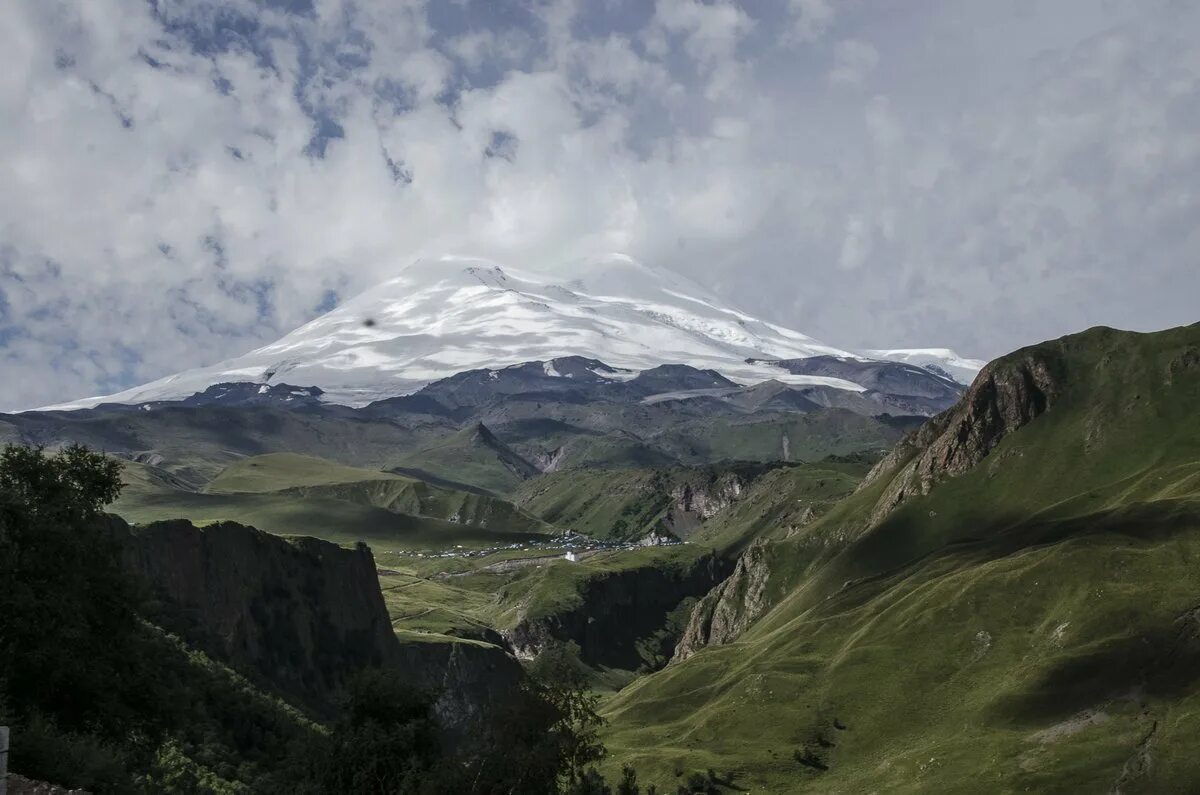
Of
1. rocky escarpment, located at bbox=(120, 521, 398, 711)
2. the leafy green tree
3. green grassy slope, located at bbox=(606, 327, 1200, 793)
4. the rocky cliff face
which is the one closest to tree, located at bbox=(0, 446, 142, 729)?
the leafy green tree

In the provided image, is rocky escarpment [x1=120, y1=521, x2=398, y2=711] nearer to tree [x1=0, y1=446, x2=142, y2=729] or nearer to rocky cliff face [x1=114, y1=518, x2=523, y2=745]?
rocky cliff face [x1=114, y1=518, x2=523, y2=745]

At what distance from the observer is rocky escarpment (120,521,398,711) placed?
12150 cm

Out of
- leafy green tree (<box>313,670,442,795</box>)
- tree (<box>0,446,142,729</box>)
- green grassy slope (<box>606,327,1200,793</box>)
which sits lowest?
green grassy slope (<box>606,327,1200,793</box>)

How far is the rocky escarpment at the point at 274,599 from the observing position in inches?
4783

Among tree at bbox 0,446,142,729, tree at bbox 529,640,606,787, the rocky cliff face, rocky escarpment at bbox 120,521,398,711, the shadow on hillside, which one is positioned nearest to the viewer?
tree at bbox 0,446,142,729

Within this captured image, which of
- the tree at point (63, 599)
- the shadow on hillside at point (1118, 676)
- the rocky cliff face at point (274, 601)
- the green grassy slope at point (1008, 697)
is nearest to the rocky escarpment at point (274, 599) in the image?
the rocky cliff face at point (274, 601)

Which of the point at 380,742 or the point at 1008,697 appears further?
the point at 1008,697

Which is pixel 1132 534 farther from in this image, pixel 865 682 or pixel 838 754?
pixel 838 754

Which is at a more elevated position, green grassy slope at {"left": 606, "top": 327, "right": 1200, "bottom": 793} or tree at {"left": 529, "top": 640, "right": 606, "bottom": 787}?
tree at {"left": 529, "top": 640, "right": 606, "bottom": 787}

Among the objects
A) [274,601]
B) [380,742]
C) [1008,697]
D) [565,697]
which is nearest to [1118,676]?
[1008,697]

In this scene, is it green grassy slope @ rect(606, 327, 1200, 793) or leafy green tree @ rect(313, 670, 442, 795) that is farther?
green grassy slope @ rect(606, 327, 1200, 793)

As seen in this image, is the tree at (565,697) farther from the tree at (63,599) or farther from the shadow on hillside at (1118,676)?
the shadow on hillside at (1118,676)

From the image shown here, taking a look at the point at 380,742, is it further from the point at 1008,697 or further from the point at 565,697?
the point at 1008,697

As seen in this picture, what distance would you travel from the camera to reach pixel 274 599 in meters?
146
